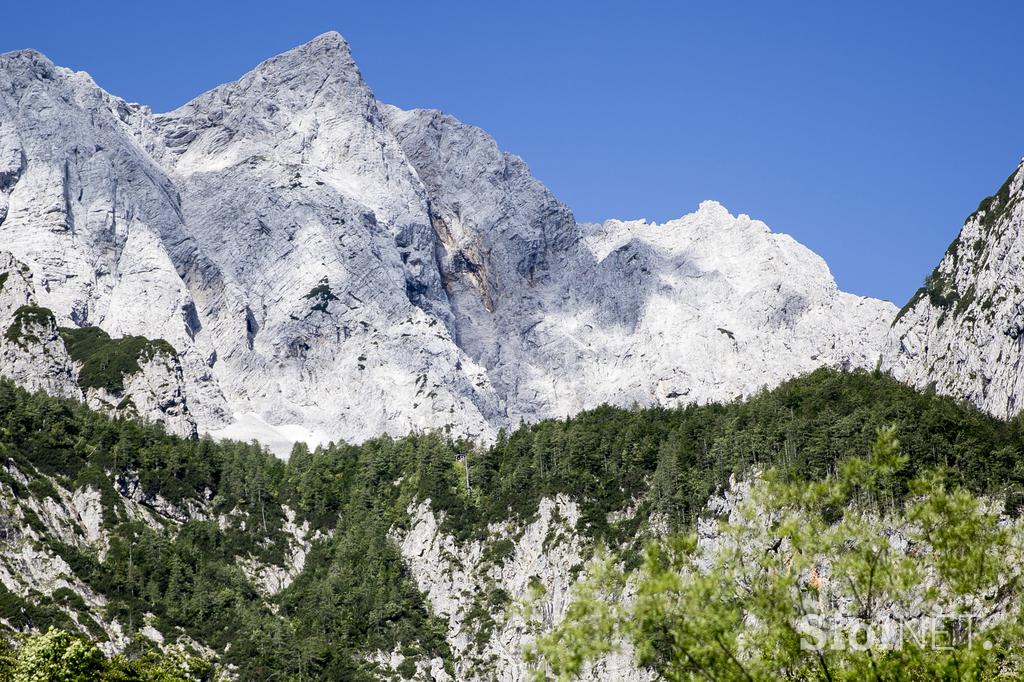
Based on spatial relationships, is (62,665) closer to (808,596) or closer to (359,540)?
(808,596)

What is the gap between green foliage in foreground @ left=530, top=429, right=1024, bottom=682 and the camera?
25.5 m

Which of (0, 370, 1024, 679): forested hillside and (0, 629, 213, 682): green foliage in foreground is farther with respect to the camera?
(0, 370, 1024, 679): forested hillside

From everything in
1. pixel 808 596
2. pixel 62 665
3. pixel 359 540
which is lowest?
pixel 62 665

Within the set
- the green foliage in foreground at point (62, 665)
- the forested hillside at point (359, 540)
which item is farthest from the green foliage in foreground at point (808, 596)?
the forested hillside at point (359, 540)

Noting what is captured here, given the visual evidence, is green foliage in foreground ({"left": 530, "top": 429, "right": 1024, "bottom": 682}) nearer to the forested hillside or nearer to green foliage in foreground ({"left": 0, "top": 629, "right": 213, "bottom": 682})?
green foliage in foreground ({"left": 0, "top": 629, "right": 213, "bottom": 682})

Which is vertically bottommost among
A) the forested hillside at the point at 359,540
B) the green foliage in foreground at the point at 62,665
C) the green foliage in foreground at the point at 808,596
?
the green foliage in foreground at the point at 62,665

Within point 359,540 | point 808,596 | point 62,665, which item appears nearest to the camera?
point 808,596

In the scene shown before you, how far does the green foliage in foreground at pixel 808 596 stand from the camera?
25453 mm

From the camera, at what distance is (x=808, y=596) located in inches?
1040

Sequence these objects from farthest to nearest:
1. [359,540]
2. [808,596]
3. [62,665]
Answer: [359,540]
[62,665]
[808,596]

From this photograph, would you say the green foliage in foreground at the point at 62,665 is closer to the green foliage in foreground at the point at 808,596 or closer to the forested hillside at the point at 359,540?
the forested hillside at the point at 359,540

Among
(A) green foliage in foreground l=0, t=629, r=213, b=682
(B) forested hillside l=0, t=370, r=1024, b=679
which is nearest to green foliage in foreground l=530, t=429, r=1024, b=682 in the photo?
(A) green foliage in foreground l=0, t=629, r=213, b=682

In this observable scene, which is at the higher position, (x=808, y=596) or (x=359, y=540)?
(x=359, y=540)

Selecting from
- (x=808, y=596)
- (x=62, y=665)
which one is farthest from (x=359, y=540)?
(x=808, y=596)
